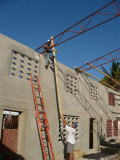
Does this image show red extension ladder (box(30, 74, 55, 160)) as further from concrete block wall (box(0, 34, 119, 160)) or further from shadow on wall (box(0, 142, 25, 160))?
shadow on wall (box(0, 142, 25, 160))

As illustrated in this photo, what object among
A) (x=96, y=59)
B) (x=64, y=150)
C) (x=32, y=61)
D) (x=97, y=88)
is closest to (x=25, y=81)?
(x=32, y=61)

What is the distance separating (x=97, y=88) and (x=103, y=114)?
193 cm

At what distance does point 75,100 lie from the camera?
928cm

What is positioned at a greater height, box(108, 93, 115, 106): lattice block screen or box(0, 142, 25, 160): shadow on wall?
box(108, 93, 115, 106): lattice block screen

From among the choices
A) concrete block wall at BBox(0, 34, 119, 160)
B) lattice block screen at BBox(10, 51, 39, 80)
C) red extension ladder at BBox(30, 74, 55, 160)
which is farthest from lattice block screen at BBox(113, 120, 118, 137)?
lattice block screen at BBox(10, 51, 39, 80)

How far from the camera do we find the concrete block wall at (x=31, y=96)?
239 inches

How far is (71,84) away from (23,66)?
331 cm

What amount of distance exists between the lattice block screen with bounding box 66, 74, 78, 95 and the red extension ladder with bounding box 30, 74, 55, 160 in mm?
2190

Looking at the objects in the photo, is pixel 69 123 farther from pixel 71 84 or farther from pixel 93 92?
pixel 93 92

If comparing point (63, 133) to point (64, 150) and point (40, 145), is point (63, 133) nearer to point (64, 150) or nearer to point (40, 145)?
point (64, 150)

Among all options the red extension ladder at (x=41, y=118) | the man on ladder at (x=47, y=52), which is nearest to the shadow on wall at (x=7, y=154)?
the red extension ladder at (x=41, y=118)

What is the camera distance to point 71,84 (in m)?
9.30

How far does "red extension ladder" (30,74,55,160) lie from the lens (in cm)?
658

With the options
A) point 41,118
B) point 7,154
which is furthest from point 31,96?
point 7,154
